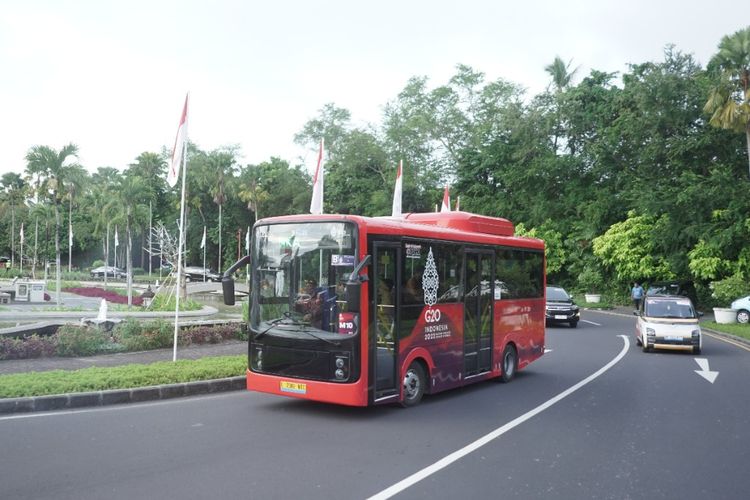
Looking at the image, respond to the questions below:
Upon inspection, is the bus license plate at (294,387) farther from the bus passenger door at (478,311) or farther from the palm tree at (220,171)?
the palm tree at (220,171)

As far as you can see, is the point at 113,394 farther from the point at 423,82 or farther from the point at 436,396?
the point at 423,82

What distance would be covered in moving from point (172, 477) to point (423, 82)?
5701cm

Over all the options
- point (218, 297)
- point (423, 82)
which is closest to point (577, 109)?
point (423, 82)

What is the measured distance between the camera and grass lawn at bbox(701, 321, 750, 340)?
78.2ft

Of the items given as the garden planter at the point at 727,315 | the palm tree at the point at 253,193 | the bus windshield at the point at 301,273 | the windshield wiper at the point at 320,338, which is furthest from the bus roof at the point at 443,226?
the palm tree at the point at 253,193

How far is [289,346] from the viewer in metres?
9.32

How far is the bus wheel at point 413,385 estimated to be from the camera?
10023mm

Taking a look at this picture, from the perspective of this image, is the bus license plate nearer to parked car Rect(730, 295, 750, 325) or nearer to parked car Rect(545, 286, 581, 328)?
parked car Rect(545, 286, 581, 328)

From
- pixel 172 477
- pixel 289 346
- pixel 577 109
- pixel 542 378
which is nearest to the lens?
pixel 172 477

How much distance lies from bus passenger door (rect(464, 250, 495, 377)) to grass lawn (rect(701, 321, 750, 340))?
1508 cm

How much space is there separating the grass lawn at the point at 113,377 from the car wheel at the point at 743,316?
1012 inches

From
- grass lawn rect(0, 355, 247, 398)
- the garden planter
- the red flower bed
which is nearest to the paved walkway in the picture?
grass lawn rect(0, 355, 247, 398)

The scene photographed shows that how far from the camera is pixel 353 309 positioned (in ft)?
27.8

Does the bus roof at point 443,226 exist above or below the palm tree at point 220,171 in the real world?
below
